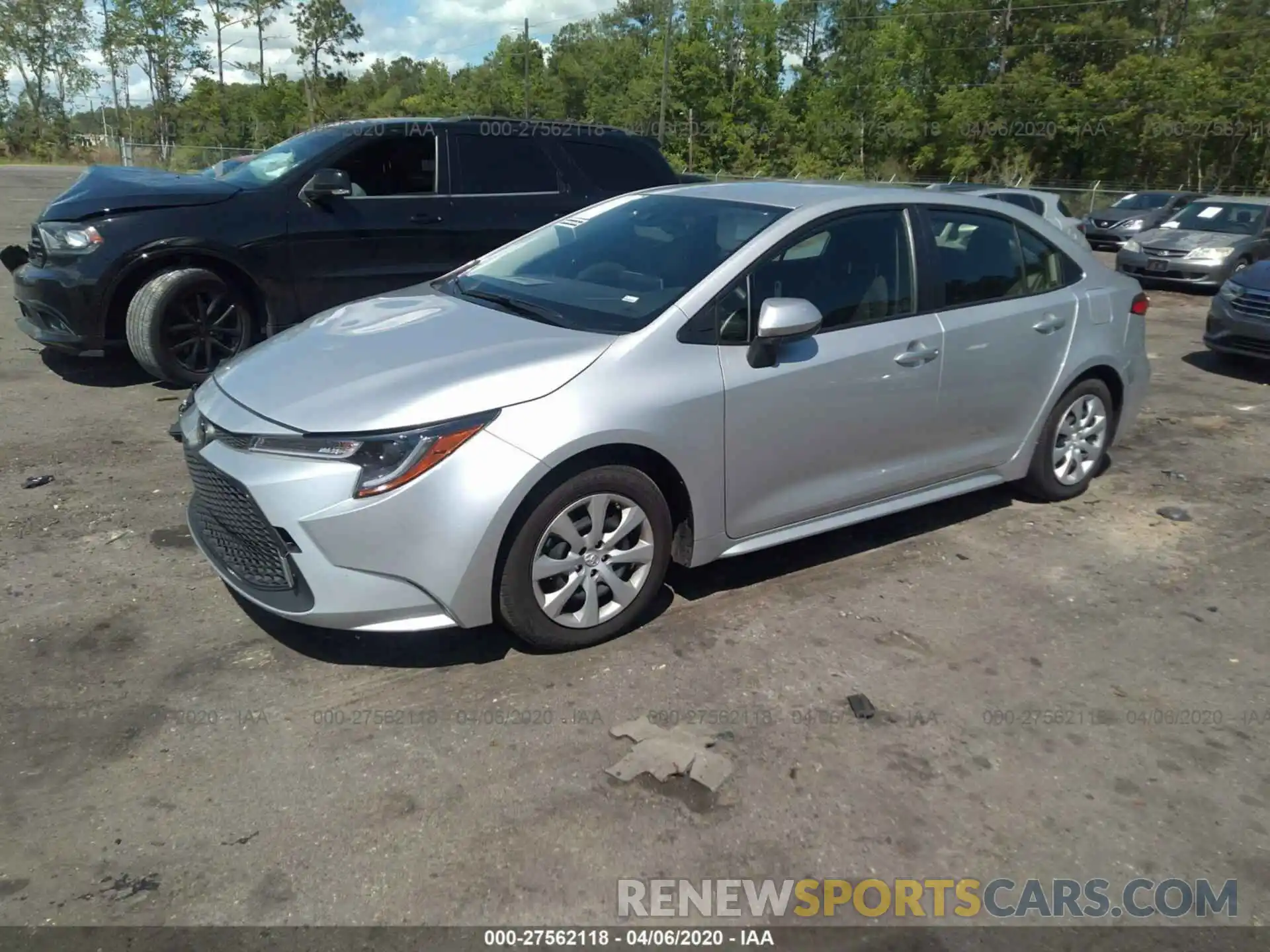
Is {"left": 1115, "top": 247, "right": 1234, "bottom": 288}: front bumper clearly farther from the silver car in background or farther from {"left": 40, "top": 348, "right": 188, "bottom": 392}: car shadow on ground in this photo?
{"left": 40, "top": 348, "right": 188, "bottom": 392}: car shadow on ground

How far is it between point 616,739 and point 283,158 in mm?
5687

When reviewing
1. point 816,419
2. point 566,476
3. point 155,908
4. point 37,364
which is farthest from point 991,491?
point 37,364

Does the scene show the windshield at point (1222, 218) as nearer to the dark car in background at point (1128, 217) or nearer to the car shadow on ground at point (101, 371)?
the dark car in background at point (1128, 217)

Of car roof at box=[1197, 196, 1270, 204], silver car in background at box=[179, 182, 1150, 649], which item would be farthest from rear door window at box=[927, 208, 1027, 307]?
car roof at box=[1197, 196, 1270, 204]

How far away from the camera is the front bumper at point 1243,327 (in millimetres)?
8938

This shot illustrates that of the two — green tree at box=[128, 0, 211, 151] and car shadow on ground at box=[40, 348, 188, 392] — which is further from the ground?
green tree at box=[128, 0, 211, 151]

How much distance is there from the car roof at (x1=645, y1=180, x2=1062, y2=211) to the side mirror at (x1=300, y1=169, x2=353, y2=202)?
109 inches

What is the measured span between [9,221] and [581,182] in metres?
13.5

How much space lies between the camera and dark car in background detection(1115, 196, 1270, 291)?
15039 millimetres

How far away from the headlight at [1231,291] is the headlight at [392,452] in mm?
8418

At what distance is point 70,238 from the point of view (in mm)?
6609

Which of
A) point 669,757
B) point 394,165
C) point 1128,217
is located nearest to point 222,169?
point 394,165

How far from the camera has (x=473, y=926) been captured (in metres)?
2.54

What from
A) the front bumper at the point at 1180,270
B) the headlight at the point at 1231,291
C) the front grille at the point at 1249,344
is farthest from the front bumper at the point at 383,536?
the front bumper at the point at 1180,270
